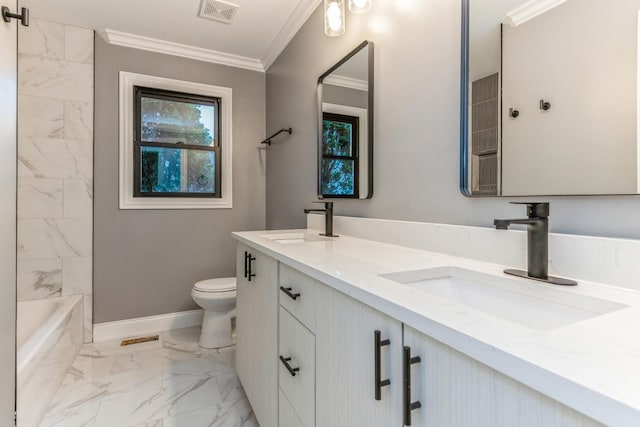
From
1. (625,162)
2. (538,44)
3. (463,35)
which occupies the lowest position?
(625,162)

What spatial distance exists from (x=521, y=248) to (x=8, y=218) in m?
1.72

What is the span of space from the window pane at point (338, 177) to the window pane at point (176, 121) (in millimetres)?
1432

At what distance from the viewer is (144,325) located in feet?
8.55

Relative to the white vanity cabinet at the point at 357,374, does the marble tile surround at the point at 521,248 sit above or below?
above

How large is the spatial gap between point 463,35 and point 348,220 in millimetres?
951

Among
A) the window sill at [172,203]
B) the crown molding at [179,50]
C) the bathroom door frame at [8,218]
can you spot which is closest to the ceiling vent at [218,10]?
the crown molding at [179,50]

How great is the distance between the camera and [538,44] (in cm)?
89

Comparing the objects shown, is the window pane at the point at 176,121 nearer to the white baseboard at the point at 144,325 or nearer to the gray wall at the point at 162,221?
the gray wall at the point at 162,221

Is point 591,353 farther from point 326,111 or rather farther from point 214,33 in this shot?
point 214,33

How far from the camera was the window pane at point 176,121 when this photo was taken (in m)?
2.66

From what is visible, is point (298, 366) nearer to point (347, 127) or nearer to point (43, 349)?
point (347, 127)

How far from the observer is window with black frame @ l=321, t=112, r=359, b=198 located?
1.68 meters

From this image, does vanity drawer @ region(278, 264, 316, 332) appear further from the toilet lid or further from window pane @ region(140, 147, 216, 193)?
window pane @ region(140, 147, 216, 193)

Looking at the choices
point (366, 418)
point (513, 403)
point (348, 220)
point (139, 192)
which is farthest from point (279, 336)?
point (139, 192)
